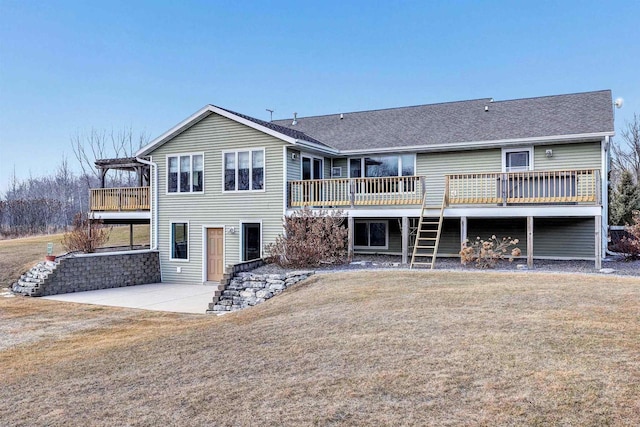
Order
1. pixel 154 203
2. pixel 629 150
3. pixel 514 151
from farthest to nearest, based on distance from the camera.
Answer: pixel 629 150 < pixel 154 203 < pixel 514 151

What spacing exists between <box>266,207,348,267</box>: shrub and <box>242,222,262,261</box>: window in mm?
1789

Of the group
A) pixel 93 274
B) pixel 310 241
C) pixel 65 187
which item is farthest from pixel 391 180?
pixel 65 187

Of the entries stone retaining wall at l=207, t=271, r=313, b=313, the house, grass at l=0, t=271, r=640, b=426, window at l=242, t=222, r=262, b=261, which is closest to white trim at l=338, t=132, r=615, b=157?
the house

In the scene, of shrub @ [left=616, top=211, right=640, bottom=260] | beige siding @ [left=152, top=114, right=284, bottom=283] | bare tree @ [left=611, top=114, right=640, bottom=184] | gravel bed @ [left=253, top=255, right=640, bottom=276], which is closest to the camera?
gravel bed @ [left=253, top=255, right=640, bottom=276]

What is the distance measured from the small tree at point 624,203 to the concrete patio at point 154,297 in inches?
836

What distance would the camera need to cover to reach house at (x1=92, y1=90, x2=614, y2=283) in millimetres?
14914

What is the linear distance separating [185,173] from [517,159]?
1207 cm

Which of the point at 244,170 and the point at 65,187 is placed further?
the point at 65,187

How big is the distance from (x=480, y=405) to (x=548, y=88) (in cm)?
3808

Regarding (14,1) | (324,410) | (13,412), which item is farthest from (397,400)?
(14,1)

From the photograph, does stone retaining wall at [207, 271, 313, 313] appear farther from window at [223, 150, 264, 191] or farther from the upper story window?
the upper story window

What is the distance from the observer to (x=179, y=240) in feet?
62.1

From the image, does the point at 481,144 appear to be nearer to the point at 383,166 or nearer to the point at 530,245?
the point at 383,166

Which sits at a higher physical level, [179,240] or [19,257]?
[179,240]
